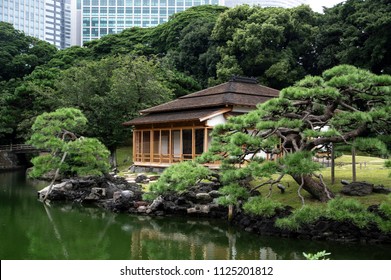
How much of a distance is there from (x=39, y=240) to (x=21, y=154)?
92.7 ft

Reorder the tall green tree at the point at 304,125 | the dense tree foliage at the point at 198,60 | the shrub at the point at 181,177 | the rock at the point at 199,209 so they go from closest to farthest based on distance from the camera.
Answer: the tall green tree at the point at 304,125 < the shrub at the point at 181,177 < the rock at the point at 199,209 < the dense tree foliage at the point at 198,60

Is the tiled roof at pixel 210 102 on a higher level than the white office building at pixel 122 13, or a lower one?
lower

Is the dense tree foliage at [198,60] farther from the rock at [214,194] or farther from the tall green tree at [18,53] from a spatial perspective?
the rock at [214,194]

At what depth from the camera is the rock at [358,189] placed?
36.9ft

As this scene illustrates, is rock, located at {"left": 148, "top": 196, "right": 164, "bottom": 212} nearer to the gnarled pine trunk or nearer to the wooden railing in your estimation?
the gnarled pine trunk

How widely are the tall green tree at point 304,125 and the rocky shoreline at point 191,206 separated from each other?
3.25 feet

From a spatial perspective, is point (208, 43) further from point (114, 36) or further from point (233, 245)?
point (233, 245)

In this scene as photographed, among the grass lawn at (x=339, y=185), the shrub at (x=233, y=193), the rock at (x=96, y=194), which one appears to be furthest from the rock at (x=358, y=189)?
the rock at (x=96, y=194)

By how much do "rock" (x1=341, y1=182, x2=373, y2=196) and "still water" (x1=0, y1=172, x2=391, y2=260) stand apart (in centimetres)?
197

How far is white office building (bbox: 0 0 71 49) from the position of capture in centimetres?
7807

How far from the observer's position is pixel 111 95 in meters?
25.5

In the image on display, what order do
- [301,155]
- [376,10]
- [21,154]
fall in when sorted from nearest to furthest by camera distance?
[301,155] < [376,10] < [21,154]

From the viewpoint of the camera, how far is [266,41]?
106 ft

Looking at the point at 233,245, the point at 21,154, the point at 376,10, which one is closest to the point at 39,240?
the point at 233,245
